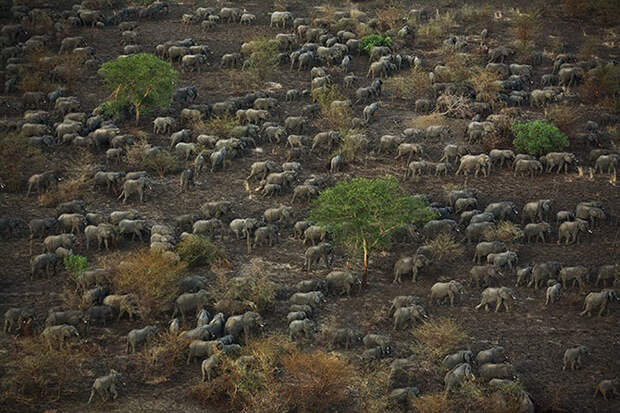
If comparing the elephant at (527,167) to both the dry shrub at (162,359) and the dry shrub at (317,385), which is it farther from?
the dry shrub at (162,359)

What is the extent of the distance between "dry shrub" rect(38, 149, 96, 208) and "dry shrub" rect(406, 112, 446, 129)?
10.9 meters

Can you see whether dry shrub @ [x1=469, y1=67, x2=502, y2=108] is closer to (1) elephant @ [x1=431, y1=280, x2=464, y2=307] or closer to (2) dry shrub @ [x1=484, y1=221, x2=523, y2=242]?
(2) dry shrub @ [x1=484, y1=221, x2=523, y2=242]

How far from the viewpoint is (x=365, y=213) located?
24.5 meters

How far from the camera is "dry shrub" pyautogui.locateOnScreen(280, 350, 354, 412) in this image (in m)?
20.5

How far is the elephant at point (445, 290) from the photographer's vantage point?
24297mm

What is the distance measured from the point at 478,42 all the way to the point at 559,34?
3.86 metres

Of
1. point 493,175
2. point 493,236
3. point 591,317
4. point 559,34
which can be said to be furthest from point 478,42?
point 591,317

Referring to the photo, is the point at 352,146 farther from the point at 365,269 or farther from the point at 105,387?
the point at 105,387

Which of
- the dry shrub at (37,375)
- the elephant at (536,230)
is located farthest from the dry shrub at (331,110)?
the dry shrub at (37,375)

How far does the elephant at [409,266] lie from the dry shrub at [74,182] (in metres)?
9.99

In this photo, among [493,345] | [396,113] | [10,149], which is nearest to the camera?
[493,345]

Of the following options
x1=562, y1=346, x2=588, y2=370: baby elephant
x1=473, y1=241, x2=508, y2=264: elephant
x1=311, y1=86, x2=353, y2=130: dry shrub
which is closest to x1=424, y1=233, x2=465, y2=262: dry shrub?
x1=473, y1=241, x2=508, y2=264: elephant

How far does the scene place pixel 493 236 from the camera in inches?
1056

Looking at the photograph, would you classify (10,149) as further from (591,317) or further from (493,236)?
(591,317)
